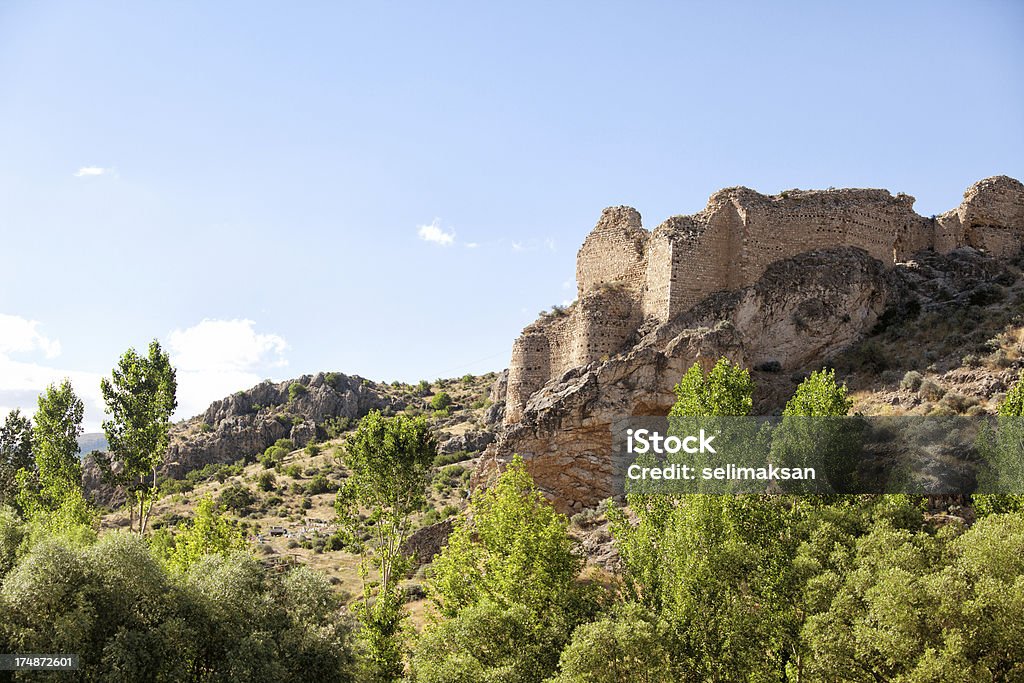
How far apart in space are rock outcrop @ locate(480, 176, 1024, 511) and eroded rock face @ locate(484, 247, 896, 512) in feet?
0.18

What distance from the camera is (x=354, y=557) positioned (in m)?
46.3

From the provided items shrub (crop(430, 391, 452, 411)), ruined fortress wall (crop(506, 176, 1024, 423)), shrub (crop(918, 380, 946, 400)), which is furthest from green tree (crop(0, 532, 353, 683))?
shrub (crop(430, 391, 452, 411))

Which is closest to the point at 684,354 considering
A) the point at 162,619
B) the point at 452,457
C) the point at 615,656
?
the point at 615,656

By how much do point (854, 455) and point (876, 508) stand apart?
2.48 meters

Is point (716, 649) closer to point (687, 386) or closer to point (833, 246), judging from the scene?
point (687, 386)

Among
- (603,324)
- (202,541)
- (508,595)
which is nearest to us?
(508,595)

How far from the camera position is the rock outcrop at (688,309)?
31.5 m

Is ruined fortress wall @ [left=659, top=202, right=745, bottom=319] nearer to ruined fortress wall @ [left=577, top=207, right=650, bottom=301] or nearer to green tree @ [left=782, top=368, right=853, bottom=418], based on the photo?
ruined fortress wall @ [left=577, top=207, right=650, bottom=301]

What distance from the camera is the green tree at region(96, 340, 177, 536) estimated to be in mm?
31016

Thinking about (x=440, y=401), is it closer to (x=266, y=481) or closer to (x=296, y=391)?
(x=296, y=391)

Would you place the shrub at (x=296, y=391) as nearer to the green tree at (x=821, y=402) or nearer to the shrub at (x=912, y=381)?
the shrub at (x=912, y=381)

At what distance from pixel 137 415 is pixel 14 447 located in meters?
14.3

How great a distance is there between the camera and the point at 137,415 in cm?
3127

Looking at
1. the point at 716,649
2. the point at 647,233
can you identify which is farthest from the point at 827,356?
the point at 716,649
